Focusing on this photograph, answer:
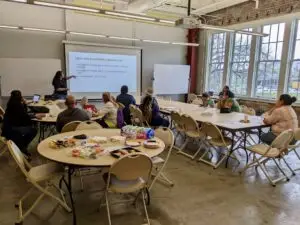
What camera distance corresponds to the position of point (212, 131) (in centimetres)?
385

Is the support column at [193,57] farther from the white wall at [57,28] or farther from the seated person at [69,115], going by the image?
the seated person at [69,115]

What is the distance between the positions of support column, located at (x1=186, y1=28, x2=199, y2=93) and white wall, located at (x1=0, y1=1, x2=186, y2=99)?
1111 mm

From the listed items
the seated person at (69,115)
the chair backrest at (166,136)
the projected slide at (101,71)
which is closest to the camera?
the chair backrest at (166,136)

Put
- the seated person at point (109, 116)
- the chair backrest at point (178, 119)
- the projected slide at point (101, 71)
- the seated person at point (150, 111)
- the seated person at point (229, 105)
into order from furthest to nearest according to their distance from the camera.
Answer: the projected slide at point (101, 71), the seated person at point (229, 105), the seated person at point (150, 111), the chair backrest at point (178, 119), the seated person at point (109, 116)

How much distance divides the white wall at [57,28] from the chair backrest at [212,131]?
217 inches

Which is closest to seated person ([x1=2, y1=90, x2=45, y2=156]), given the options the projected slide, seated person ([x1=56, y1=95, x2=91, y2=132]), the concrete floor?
the concrete floor

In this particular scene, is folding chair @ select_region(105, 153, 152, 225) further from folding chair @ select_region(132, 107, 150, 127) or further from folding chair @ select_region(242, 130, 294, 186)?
folding chair @ select_region(132, 107, 150, 127)

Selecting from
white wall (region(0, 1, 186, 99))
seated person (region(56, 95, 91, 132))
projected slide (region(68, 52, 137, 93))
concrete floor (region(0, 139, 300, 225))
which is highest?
white wall (region(0, 1, 186, 99))

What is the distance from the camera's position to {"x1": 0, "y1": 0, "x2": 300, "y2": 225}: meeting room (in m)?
2.51

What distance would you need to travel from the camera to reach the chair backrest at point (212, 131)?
374 centimetres

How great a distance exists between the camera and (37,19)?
24.1ft

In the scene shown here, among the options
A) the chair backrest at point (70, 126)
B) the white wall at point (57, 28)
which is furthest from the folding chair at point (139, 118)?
the white wall at point (57, 28)

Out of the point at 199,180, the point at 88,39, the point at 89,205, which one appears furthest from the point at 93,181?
the point at 88,39

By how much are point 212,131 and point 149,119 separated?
150cm
